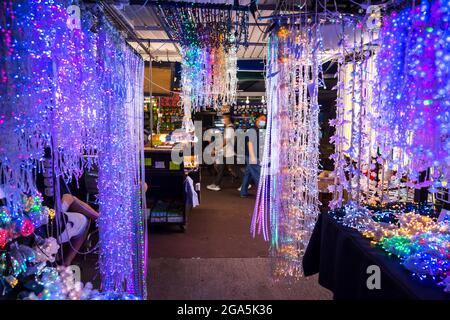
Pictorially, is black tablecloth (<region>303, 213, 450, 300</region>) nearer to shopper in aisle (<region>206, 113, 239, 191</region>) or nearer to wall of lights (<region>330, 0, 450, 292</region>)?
wall of lights (<region>330, 0, 450, 292</region>)

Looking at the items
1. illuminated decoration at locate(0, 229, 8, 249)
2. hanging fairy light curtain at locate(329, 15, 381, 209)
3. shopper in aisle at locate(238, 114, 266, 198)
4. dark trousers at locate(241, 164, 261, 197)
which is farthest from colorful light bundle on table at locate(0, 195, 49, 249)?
dark trousers at locate(241, 164, 261, 197)

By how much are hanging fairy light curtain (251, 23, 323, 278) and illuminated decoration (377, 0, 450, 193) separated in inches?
41.8

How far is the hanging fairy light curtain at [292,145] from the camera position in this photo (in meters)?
2.95

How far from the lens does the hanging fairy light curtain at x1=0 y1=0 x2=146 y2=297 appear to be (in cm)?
134

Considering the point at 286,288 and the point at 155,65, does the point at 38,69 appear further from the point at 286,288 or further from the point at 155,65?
the point at 155,65

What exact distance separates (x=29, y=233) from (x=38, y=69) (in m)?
0.98

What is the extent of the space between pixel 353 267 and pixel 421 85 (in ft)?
3.47

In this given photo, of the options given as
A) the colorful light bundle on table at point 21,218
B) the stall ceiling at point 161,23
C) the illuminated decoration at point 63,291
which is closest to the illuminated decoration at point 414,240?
the illuminated decoration at point 63,291

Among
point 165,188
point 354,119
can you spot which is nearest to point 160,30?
point 165,188

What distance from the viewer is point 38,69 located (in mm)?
1414

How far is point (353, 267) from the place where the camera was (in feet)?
6.22

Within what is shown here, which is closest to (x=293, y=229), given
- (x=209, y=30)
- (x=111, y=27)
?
(x=209, y=30)

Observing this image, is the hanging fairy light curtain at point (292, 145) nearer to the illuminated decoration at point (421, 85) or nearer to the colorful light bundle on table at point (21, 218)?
the illuminated decoration at point (421, 85)

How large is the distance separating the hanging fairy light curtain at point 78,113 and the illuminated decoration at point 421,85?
69.4 inches
